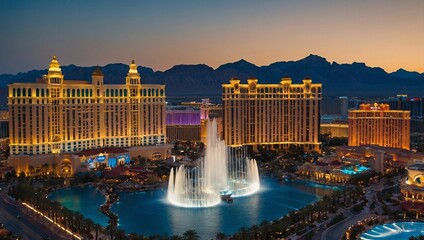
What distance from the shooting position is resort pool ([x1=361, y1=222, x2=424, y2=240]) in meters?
30.0

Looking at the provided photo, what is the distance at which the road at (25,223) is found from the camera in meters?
30.1

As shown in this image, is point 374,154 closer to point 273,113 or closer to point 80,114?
point 273,113

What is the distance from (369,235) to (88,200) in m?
22.9

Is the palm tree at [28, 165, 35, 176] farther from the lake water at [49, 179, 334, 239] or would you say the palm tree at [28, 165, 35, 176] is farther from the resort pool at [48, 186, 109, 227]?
the lake water at [49, 179, 334, 239]

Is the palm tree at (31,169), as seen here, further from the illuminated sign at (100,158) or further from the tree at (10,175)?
the illuminated sign at (100,158)

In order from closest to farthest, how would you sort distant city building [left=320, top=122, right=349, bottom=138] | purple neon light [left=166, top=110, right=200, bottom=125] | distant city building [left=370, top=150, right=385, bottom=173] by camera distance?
distant city building [left=370, top=150, right=385, bottom=173], purple neon light [left=166, top=110, right=200, bottom=125], distant city building [left=320, top=122, right=349, bottom=138]

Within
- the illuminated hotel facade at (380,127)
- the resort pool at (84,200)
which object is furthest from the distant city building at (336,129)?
the resort pool at (84,200)

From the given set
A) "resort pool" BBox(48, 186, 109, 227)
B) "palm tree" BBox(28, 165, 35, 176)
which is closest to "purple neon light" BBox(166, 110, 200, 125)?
"palm tree" BBox(28, 165, 35, 176)

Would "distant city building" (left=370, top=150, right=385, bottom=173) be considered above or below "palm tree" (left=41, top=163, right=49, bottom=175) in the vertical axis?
above

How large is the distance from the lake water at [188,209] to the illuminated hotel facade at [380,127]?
19981mm

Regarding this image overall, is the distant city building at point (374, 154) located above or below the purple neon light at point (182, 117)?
below

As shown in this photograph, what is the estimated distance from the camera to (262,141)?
63344 mm

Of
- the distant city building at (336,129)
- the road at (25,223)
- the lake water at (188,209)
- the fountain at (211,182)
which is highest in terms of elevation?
the distant city building at (336,129)

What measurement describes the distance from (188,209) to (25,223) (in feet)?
38.2
